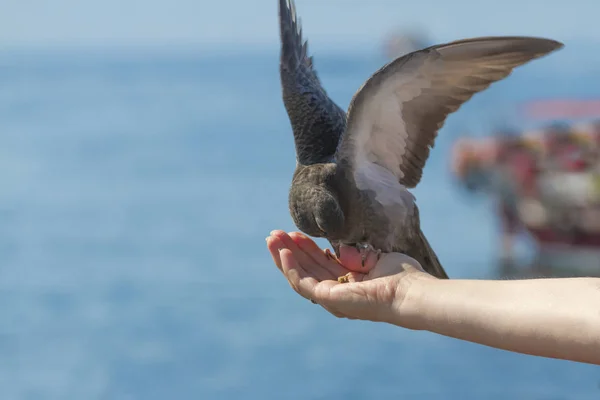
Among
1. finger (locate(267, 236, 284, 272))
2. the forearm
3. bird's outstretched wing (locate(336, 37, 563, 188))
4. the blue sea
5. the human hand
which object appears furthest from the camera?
the blue sea

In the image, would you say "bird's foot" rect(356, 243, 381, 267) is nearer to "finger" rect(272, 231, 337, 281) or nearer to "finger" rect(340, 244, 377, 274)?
"finger" rect(340, 244, 377, 274)

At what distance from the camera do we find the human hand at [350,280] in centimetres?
268

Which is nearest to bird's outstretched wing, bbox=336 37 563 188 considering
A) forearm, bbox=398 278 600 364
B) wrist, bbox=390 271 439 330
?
wrist, bbox=390 271 439 330

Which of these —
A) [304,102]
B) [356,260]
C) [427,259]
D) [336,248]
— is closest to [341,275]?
[356,260]

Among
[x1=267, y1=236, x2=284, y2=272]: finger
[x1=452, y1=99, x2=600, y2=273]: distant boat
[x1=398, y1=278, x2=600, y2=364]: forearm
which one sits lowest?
[x1=452, y1=99, x2=600, y2=273]: distant boat

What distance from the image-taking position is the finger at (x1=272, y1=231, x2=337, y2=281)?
3.15m

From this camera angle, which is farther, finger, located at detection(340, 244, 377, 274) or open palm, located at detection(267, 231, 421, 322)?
finger, located at detection(340, 244, 377, 274)

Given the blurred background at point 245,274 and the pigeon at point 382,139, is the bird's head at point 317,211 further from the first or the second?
the blurred background at point 245,274

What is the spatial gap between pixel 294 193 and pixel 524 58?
1020 mm

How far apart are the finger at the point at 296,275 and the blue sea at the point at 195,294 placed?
5418 mm

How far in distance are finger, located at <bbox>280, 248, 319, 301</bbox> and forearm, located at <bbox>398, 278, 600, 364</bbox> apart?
0.55 metres

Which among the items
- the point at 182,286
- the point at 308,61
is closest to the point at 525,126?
the point at 182,286

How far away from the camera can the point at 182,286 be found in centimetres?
1491

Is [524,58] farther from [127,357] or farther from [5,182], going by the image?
[5,182]
